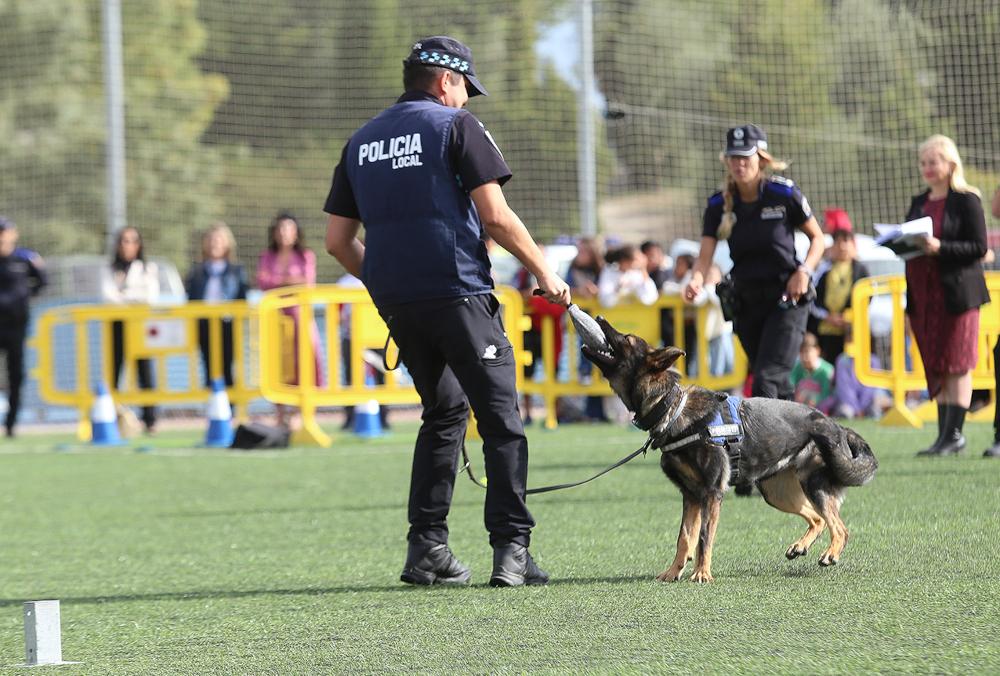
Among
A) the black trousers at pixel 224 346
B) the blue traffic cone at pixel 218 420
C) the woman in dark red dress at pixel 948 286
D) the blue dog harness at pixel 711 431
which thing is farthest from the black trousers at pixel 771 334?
the black trousers at pixel 224 346

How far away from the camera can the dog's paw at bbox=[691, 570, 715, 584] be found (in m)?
5.20

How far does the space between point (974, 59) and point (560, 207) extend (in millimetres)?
5717

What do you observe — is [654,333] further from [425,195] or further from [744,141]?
[425,195]

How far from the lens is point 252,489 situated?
9.73m

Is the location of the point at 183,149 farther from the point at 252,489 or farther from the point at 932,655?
the point at 932,655

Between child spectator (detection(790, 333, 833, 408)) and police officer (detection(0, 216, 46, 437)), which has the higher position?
police officer (detection(0, 216, 46, 437))

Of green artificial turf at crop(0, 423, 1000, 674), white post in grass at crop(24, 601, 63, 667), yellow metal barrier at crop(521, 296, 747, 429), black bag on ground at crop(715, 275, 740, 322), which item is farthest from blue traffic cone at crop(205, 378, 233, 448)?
white post in grass at crop(24, 601, 63, 667)

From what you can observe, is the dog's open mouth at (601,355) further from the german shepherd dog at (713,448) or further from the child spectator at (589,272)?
the child spectator at (589,272)

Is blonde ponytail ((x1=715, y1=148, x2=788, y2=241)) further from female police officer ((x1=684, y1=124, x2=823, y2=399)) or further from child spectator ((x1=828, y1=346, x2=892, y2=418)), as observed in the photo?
child spectator ((x1=828, y1=346, x2=892, y2=418))

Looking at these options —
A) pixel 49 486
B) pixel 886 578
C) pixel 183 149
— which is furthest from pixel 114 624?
pixel 183 149

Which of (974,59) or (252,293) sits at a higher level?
(974,59)

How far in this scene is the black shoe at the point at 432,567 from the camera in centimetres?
556

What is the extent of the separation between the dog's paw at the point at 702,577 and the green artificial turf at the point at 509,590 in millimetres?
59

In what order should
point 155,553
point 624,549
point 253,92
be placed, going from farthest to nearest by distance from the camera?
point 253,92
point 155,553
point 624,549
